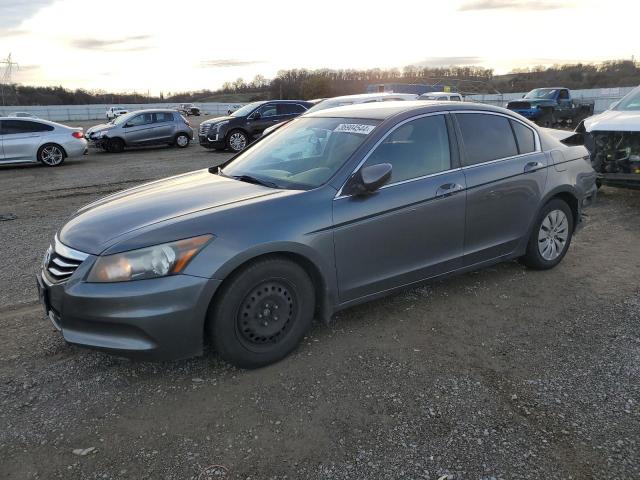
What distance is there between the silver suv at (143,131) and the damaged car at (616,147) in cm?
1484

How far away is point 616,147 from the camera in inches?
303

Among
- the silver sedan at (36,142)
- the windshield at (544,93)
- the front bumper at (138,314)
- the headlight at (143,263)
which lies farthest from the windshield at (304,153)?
the windshield at (544,93)

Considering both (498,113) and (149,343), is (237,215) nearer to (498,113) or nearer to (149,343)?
(149,343)

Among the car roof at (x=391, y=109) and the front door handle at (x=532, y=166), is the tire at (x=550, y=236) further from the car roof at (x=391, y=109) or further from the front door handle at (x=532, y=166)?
the car roof at (x=391, y=109)

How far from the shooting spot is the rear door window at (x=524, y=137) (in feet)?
15.2

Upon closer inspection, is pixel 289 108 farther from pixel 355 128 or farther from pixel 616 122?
pixel 355 128

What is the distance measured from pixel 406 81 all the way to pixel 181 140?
4530 centimetres

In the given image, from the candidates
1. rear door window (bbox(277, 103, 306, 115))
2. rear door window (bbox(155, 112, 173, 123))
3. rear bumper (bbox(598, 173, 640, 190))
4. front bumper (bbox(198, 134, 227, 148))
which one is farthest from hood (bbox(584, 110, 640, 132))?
rear door window (bbox(155, 112, 173, 123))

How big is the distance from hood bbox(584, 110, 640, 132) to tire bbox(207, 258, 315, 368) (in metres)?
6.44

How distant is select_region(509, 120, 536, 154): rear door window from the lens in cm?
462

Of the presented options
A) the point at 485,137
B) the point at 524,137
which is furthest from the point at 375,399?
the point at 524,137

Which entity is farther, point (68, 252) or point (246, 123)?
point (246, 123)

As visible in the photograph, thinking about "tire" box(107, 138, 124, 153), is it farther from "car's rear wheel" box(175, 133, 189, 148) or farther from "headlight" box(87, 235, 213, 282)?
"headlight" box(87, 235, 213, 282)

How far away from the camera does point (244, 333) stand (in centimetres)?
319
